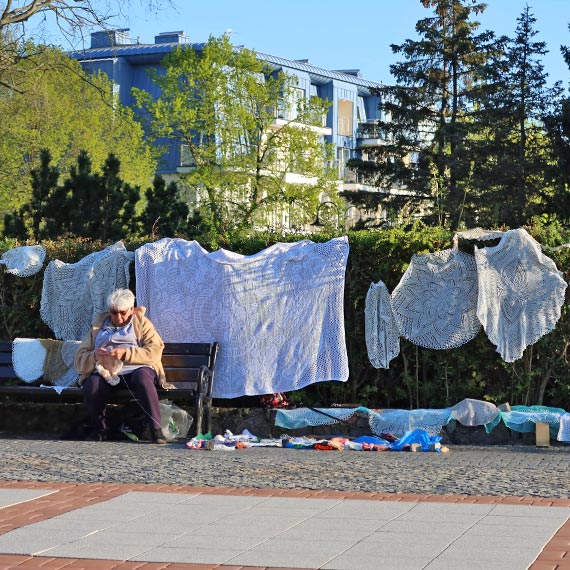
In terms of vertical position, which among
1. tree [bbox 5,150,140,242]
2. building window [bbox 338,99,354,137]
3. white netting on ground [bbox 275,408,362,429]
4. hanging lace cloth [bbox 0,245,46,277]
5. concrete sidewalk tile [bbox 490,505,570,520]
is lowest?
concrete sidewalk tile [bbox 490,505,570,520]

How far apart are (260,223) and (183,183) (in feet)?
16.4

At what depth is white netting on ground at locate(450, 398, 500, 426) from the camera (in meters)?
11.8

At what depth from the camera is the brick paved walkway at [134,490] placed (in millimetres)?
6074

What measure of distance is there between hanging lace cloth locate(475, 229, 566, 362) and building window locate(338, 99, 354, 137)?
70.2 metres

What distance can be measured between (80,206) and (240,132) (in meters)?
26.9

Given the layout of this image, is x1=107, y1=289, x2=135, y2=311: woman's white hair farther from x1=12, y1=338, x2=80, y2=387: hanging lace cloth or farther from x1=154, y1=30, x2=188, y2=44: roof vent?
x1=154, y1=30, x2=188, y2=44: roof vent

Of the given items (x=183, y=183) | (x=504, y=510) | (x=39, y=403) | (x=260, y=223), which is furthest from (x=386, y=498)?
(x=183, y=183)

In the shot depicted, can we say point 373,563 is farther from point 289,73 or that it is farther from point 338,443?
point 289,73

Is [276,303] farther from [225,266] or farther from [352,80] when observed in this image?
[352,80]

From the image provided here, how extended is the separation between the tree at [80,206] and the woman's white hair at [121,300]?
10.8 m

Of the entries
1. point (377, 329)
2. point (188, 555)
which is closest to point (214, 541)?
point (188, 555)

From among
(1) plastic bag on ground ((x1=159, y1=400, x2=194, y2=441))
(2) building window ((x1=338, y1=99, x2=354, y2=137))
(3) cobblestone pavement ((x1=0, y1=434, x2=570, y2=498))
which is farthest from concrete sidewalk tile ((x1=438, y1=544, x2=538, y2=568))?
(2) building window ((x1=338, y1=99, x2=354, y2=137))

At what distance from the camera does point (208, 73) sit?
49344mm

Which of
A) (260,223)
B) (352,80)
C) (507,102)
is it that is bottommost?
(260,223)
